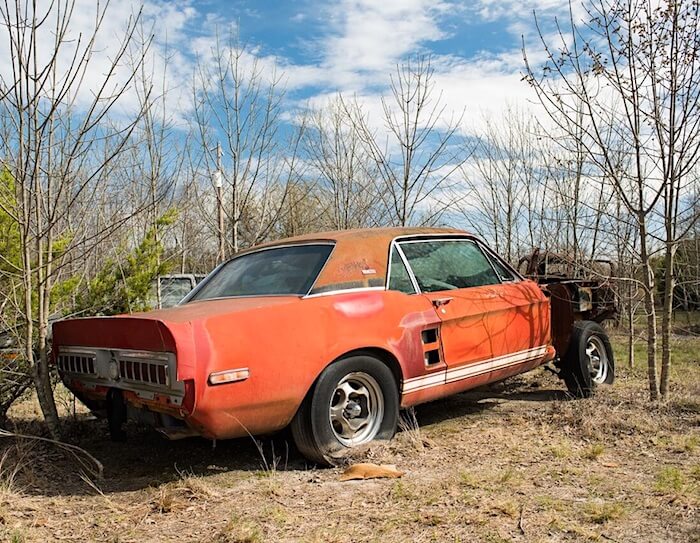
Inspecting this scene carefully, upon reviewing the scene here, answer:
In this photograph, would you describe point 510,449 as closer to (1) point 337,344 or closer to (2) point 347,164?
(1) point 337,344

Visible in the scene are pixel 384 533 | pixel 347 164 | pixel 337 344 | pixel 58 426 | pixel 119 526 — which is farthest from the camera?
pixel 347 164

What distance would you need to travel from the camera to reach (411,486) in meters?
3.48

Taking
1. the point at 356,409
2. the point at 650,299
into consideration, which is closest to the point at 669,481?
the point at 356,409

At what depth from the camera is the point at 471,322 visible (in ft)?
15.9

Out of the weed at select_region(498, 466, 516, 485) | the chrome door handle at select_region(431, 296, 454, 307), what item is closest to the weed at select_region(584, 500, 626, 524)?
the weed at select_region(498, 466, 516, 485)

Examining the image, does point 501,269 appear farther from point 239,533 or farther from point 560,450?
point 239,533

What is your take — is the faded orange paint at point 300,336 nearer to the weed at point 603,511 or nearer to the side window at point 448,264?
the side window at point 448,264

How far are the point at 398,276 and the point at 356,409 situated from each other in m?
1.05

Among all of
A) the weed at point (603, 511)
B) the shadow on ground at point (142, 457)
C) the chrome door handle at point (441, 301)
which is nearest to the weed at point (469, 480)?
the weed at point (603, 511)

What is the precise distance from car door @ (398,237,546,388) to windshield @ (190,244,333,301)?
78 cm

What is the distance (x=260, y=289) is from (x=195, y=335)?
3.58 feet

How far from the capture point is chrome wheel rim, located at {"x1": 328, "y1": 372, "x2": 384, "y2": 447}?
4.05 metres

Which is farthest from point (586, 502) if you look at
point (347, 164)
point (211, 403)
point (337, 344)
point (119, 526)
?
point (347, 164)

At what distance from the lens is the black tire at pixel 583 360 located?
5.86 m
